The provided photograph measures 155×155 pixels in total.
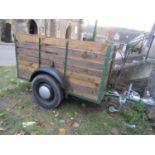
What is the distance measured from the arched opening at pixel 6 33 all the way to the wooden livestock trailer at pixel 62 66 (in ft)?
47.9

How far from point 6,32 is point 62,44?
51.9 feet

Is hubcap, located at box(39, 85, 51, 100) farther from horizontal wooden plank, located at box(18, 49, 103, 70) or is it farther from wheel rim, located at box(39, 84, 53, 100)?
horizontal wooden plank, located at box(18, 49, 103, 70)

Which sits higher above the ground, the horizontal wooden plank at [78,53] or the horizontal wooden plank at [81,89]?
the horizontal wooden plank at [78,53]

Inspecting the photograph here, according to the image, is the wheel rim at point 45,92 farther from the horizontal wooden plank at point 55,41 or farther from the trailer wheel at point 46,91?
the horizontal wooden plank at point 55,41

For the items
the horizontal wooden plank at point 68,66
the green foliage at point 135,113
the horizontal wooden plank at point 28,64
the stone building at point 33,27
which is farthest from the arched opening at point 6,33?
the green foliage at point 135,113

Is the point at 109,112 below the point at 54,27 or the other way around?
below

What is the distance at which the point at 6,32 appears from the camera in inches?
627

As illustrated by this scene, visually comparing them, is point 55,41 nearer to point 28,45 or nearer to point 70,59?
point 70,59

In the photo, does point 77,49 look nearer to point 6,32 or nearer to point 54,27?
point 54,27

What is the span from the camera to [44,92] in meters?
2.98

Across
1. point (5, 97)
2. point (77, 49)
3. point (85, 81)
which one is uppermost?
point (77, 49)

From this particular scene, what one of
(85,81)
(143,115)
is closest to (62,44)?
(85,81)

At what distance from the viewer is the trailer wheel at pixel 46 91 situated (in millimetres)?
2812

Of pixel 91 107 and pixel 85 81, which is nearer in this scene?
pixel 85 81
